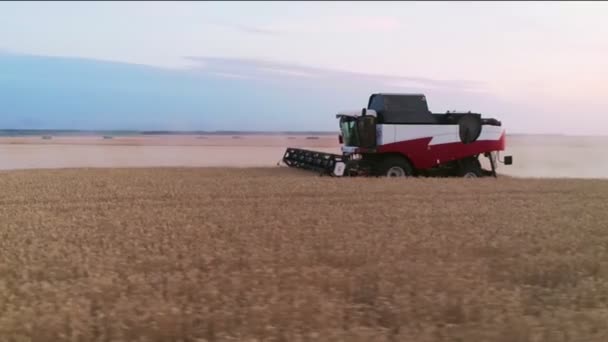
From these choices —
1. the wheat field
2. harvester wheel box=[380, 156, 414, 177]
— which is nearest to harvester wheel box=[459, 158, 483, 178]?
harvester wheel box=[380, 156, 414, 177]

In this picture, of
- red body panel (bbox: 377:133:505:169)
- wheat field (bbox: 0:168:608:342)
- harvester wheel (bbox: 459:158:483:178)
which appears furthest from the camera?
harvester wheel (bbox: 459:158:483:178)

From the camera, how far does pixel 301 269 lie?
716 cm

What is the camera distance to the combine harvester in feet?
64.6

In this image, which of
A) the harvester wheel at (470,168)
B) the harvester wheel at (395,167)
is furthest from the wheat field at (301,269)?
the harvester wheel at (470,168)

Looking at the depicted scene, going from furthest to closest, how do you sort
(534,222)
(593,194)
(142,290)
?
(593,194)
(534,222)
(142,290)

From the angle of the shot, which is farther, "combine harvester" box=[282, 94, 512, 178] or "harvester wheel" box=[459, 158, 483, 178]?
"harvester wheel" box=[459, 158, 483, 178]

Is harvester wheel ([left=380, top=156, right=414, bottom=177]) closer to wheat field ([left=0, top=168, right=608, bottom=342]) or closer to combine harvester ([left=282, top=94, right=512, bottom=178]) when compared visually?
combine harvester ([left=282, top=94, right=512, bottom=178])

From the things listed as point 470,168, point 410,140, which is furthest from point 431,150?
point 470,168

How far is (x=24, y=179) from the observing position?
711 inches

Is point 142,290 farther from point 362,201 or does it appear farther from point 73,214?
point 362,201

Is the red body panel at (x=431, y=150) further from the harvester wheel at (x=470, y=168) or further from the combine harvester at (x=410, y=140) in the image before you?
the harvester wheel at (x=470, y=168)

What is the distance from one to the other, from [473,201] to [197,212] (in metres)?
5.61

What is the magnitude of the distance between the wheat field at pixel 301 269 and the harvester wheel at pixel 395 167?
5.55 m

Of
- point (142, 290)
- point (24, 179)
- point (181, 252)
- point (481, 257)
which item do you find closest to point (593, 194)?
point (481, 257)
